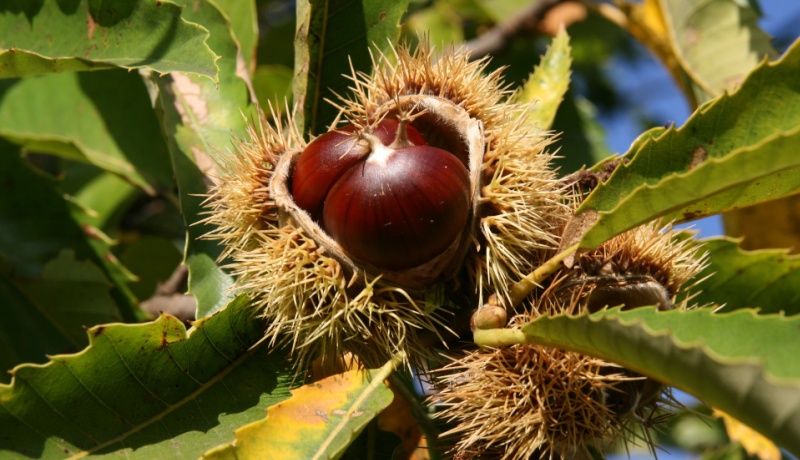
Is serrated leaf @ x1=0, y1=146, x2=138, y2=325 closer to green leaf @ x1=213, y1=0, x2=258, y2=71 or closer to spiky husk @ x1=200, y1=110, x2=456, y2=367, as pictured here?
green leaf @ x1=213, y1=0, x2=258, y2=71

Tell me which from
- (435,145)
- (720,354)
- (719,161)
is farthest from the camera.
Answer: (435,145)

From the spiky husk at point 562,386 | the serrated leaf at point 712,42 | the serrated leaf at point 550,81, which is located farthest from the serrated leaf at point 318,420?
the serrated leaf at point 712,42

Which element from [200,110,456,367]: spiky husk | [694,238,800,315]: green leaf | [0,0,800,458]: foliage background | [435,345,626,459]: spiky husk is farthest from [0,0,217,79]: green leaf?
[694,238,800,315]: green leaf

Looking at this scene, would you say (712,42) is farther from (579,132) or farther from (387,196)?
(387,196)

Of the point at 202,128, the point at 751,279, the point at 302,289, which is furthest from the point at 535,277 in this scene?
the point at 202,128

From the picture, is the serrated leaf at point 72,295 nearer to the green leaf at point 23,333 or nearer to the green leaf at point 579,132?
the green leaf at point 23,333

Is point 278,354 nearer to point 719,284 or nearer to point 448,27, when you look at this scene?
point 719,284

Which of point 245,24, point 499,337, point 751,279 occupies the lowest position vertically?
point 751,279
